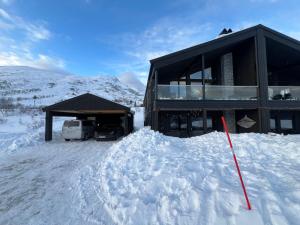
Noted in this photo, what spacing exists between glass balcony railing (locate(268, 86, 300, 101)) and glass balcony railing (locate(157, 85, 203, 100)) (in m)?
5.11

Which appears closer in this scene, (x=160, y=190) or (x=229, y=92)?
(x=160, y=190)

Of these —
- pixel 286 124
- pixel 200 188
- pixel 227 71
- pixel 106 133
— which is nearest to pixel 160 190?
pixel 200 188

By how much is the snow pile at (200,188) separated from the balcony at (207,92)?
5.91m

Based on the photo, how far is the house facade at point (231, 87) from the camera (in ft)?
41.7

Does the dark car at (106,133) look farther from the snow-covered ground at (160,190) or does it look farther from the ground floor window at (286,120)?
the ground floor window at (286,120)

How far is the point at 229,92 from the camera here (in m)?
13.2

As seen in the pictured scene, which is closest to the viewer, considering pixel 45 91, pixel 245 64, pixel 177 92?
pixel 177 92

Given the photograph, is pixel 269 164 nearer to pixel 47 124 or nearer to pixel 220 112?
pixel 220 112

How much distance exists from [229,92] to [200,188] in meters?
10.2

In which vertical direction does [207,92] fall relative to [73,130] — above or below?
above

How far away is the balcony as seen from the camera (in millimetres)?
12625

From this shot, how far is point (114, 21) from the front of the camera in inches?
816

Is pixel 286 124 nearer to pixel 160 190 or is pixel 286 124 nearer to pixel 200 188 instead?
pixel 200 188

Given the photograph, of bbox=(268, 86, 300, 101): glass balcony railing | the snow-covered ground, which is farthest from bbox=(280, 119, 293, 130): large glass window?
the snow-covered ground
